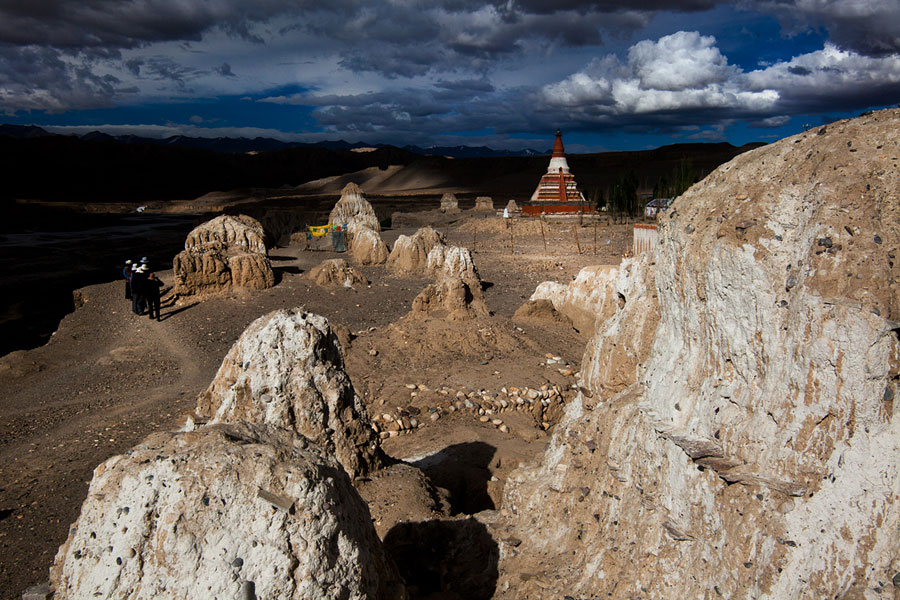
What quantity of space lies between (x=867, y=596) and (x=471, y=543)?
2.36 m

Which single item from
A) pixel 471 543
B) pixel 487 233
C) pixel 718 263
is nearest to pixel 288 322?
pixel 471 543

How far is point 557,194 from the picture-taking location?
37125 millimetres

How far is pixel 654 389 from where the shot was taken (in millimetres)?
3557

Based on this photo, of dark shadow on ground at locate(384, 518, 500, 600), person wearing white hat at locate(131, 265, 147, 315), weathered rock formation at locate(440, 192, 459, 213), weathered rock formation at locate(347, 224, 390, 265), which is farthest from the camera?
weathered rock formation at locate(440, 192, 459, 213)

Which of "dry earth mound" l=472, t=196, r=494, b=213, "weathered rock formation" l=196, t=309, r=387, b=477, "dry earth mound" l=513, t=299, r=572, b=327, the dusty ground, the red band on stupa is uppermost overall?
the red band on stupa

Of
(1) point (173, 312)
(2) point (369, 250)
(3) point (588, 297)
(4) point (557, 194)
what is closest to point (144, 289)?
(1) point (173, 312)

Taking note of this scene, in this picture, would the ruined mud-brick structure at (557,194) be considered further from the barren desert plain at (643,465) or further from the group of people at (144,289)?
the barren desert plain at (643,465)

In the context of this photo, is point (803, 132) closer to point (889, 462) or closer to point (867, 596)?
point (889, 462)

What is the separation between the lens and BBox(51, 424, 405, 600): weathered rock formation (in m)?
2.42

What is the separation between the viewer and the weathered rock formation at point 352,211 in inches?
1038

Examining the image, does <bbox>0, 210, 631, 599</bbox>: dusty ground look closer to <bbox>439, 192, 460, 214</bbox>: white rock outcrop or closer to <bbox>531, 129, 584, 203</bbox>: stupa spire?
<bbox>531, 129, 584, 203</bbox>: stupa spire

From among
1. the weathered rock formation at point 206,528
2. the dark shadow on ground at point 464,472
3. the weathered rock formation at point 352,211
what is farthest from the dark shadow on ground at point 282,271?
the weathered rock formation at point 206,528

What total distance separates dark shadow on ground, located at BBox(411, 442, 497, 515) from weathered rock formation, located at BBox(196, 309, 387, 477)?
96cm

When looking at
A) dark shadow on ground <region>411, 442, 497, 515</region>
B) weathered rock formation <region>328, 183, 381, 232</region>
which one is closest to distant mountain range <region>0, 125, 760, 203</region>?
weathered rock formation <region>328, 183, 381, 232</region>
